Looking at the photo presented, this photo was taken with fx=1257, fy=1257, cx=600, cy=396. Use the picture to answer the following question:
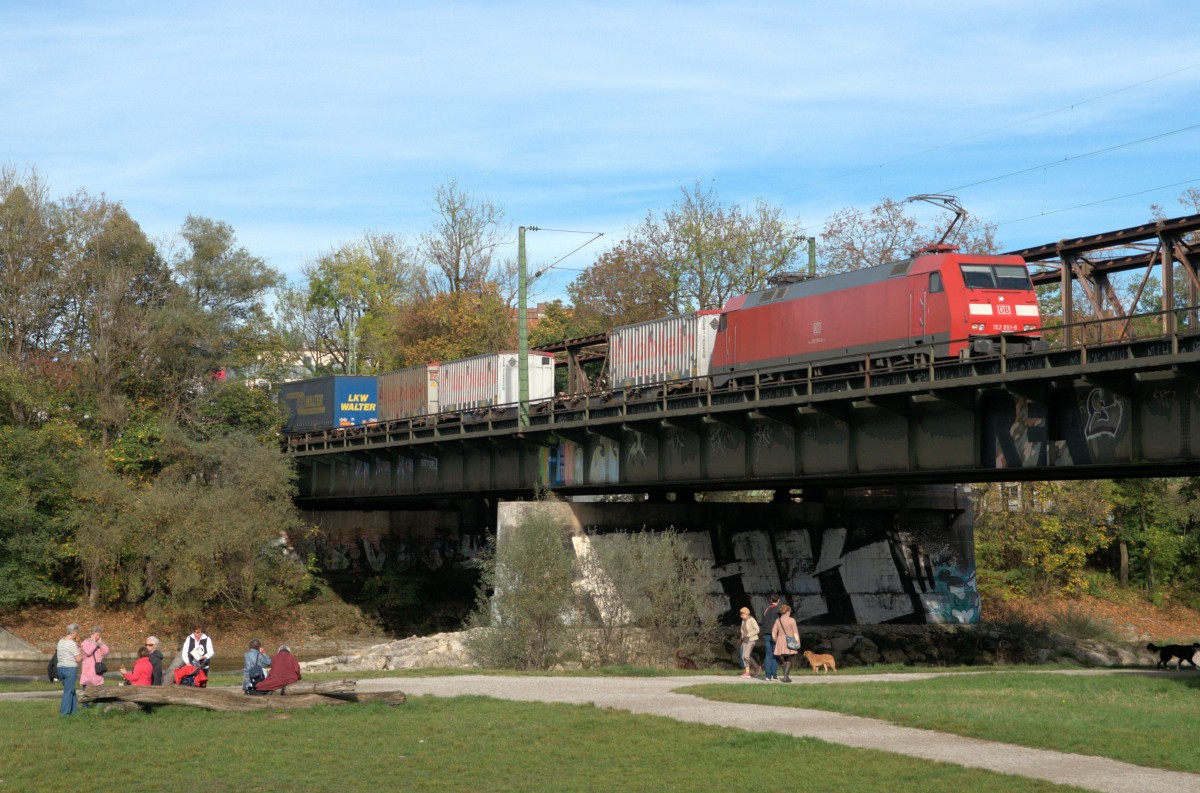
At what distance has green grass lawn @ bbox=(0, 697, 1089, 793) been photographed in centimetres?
1490

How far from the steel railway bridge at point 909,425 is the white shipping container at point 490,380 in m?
1.64

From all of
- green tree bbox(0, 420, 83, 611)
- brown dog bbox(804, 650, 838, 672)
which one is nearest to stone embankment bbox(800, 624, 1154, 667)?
brown dog bbox(804, 650, 838, 672)

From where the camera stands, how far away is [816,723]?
61.6ft

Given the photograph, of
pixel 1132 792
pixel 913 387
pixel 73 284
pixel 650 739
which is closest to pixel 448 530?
pixel 73 284

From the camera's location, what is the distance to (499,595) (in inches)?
1372

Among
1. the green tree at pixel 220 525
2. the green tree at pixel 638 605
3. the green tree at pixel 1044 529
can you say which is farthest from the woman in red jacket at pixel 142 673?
the green tree at pixel 1044 529

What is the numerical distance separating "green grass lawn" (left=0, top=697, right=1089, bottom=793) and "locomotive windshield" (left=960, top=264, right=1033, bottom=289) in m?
20.7

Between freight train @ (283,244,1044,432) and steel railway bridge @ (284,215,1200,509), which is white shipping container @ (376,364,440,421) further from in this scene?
steel railway bridge @ (284,215,1200,509)

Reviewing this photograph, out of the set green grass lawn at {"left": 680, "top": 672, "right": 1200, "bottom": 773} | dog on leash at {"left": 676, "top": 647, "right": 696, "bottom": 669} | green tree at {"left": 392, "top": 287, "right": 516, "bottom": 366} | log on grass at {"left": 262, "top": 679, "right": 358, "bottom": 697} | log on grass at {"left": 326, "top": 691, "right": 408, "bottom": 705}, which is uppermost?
green tree at {"left": 392, "top": 287, "right": 516, "bottom": 366}

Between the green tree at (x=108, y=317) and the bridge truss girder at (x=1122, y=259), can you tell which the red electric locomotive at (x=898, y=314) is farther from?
the green tree at (x=108, y=317)

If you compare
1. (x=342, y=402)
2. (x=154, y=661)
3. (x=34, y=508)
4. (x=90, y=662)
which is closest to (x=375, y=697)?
(x=90, y=662)

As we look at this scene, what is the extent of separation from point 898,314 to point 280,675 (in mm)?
23119

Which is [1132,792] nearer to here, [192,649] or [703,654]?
[192,649]

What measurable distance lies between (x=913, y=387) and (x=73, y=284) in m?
44.2
